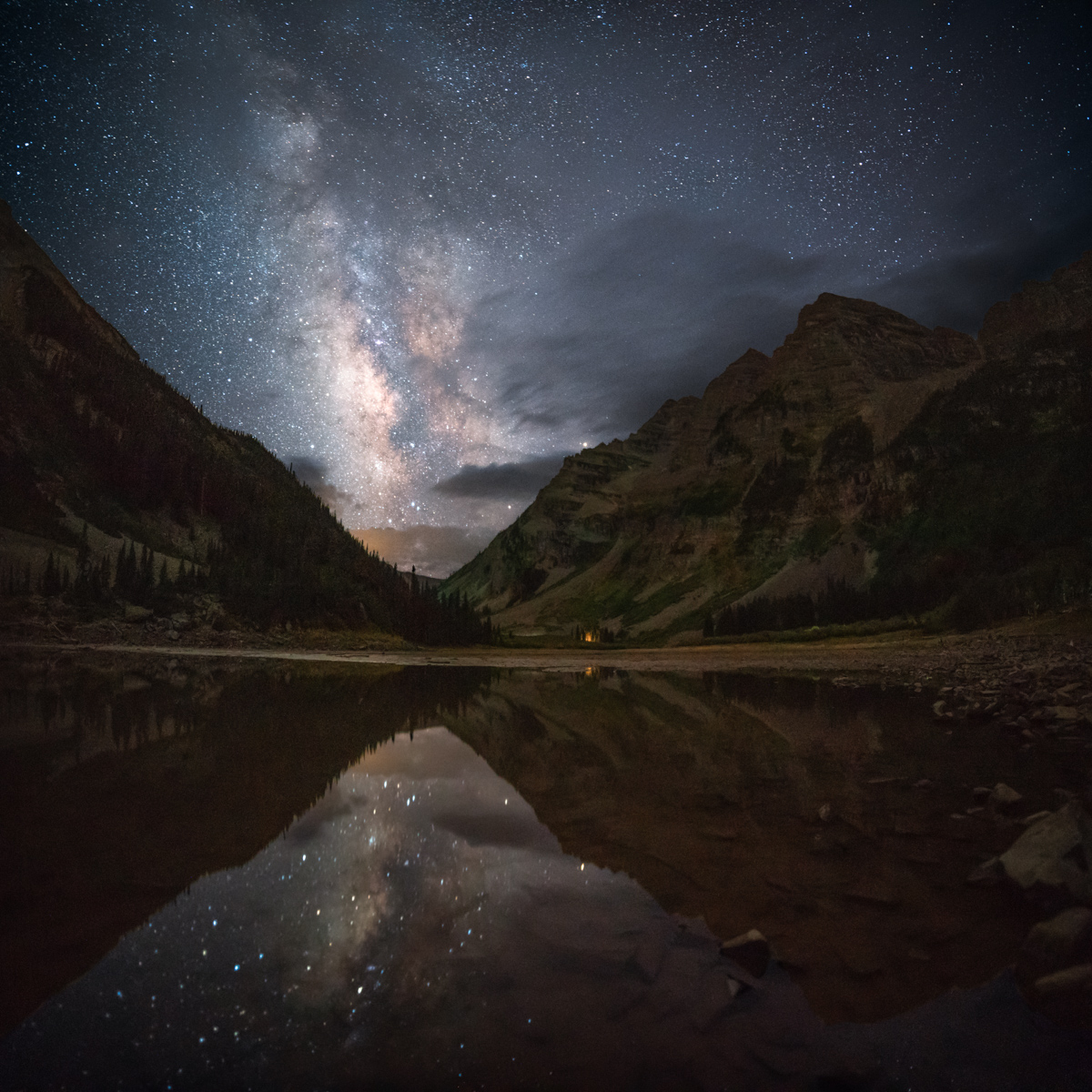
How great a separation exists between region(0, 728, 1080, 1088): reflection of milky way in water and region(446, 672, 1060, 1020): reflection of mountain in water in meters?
0.47

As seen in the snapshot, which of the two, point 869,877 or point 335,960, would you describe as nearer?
point 335,960

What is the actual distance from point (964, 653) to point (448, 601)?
84174 millimetres

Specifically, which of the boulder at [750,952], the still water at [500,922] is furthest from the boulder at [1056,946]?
the boulder at [750,952]

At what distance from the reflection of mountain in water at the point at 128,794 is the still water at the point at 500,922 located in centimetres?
5

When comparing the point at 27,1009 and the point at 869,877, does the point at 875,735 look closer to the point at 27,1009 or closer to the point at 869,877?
the point at 869,877

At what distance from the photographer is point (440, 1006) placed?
3748mm

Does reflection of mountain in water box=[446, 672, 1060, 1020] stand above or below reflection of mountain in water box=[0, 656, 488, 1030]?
below

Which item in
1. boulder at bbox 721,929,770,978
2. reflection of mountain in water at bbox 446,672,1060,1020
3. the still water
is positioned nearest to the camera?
the still water

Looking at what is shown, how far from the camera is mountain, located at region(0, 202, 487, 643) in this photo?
199ft

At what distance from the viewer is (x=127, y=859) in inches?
225

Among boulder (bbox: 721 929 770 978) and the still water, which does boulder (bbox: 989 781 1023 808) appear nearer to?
the still water

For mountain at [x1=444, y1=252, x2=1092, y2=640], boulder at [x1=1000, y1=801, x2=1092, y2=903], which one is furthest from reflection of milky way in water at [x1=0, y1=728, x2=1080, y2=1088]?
mountain at [x1=444, y1=252, x2=1092, y2=640]

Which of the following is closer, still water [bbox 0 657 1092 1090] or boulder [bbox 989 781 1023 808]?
still water [bbox 0 657 1092 1090]

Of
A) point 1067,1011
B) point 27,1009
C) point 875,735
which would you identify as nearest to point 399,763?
point 27,1009
